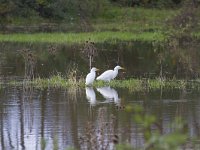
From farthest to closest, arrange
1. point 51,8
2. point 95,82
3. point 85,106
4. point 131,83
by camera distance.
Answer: point 51,8
point 95,82
point 131,83
point 85,106

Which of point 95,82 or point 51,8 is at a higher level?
point 51,8

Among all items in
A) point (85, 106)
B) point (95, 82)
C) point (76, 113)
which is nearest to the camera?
point (76, 113)

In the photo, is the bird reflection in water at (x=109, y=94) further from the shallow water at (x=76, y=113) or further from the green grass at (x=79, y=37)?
the green grass at (x=79, y=37)

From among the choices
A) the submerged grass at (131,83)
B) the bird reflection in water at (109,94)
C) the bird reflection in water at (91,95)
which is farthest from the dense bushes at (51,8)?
the bird reflection in water at (109,94)

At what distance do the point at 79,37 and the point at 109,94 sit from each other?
773 inches

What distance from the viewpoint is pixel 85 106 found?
14.8 meters

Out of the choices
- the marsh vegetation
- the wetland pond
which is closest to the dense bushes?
the marsh vegetation

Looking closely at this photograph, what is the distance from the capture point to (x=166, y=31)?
3512 centimetres

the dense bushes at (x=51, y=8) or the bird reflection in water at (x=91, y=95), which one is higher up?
the dense bushes at (x=51, y=8)

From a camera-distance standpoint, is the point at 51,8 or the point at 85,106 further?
the point at 51,8

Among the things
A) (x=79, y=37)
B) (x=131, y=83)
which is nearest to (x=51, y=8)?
(x=79, y=37)

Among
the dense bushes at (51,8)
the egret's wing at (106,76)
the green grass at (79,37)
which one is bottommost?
the green grass at (79,37)

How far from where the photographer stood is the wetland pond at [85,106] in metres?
10.1

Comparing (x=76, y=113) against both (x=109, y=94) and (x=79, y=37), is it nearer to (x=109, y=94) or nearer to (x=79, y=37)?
(x=109, y=94)
